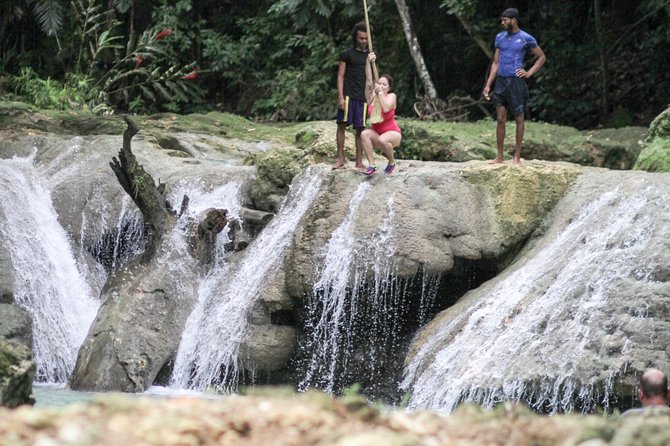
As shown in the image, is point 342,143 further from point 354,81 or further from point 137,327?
point 137,327

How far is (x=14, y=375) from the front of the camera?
6.90 m

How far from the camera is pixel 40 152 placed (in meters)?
15.5

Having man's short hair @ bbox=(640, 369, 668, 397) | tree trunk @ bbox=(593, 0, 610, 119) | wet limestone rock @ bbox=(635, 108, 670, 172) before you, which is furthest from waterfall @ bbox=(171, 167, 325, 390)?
tree trunk @ bbox=(593, 0, 610, 119)

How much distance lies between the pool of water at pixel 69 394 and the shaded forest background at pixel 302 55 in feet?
29.5

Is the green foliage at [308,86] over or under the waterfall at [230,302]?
over

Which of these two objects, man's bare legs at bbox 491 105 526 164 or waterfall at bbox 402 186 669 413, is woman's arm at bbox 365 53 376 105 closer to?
man's bare legs at bbox 491 105 526 164

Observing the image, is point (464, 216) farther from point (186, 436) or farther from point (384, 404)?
point (186, 436)

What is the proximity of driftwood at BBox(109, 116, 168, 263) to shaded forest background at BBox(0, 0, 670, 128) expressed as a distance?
711cm

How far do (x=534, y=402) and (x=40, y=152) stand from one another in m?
9.25

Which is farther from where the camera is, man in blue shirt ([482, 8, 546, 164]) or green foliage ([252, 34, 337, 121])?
green foliage ([252, 34, 337, 121])

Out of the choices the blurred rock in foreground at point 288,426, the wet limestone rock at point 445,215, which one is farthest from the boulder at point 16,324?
the blurred rock in foreground at point 288,426

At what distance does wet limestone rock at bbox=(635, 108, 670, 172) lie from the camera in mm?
11852

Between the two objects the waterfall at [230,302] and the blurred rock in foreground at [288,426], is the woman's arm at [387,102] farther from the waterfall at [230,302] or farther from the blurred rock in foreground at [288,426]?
the blurred rock in foreground at [288,426]

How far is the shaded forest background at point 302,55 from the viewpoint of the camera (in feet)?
63.2
